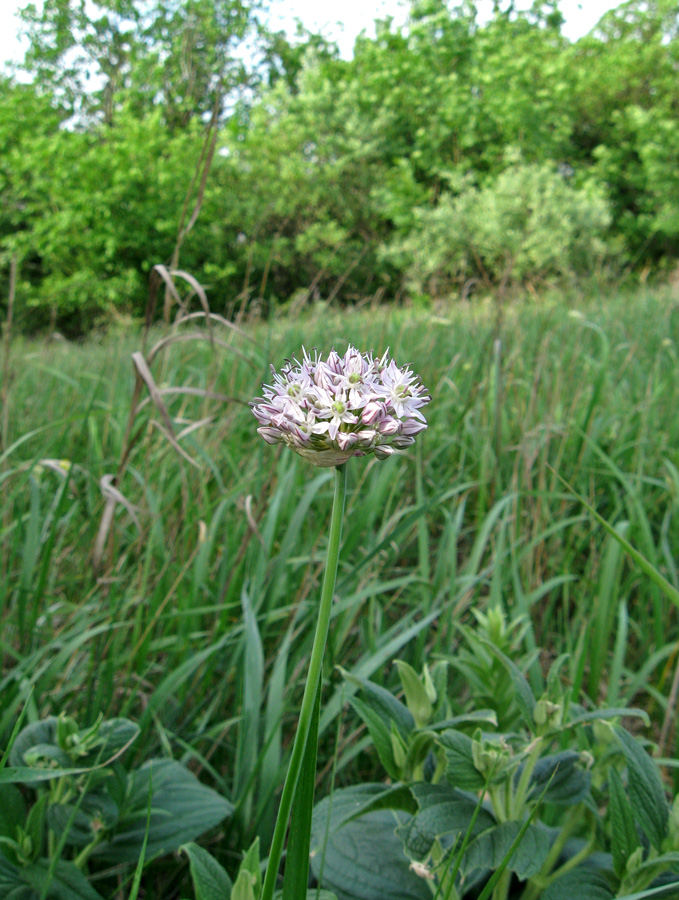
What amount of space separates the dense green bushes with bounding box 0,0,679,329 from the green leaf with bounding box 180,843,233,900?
10.4 meters

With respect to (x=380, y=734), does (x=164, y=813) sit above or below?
below

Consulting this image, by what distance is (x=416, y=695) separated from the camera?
0.78 metres

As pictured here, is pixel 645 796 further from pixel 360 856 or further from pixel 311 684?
pixel 311 684

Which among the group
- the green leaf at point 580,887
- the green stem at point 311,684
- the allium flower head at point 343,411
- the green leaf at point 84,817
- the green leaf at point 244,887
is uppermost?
the allium flower head at point 343,411

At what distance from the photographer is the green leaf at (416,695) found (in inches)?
30.2

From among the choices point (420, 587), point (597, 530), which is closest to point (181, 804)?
point (420, 587)

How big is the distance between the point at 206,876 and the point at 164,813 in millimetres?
237

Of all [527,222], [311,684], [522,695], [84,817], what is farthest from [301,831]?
[527,222]

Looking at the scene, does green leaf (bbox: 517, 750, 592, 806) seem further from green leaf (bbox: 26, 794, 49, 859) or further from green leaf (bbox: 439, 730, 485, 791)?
green leaf (bbox: 26, 794, 49, 859)

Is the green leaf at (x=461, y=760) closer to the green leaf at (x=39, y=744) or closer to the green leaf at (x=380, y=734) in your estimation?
the green leaf at (x=380, y=734)

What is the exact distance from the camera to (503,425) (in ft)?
6.93

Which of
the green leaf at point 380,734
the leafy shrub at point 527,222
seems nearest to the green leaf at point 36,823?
the green leaf at point 380,734

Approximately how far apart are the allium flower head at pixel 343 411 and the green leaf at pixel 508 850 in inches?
18.5

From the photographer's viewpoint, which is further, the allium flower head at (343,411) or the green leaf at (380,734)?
the green leaf at (380,734)
